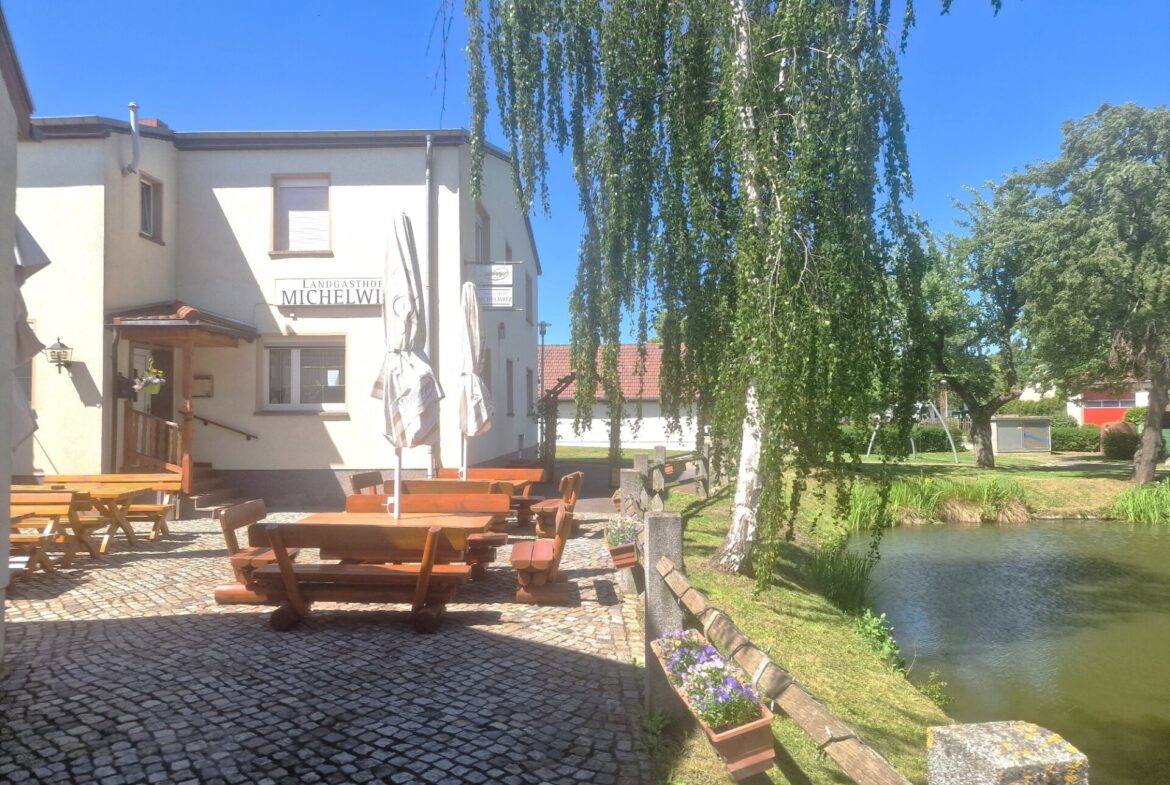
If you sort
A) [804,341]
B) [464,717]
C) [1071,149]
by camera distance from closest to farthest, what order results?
[464,717] < [804,341] < [1071,149]

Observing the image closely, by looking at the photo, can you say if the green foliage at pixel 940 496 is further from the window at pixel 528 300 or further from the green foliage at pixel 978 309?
the window at pixel 528 300

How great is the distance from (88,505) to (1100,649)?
11810 mm

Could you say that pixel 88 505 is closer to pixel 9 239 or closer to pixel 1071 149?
pixel 9 239

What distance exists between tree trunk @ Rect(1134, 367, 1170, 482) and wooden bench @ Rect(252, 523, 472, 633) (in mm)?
23027

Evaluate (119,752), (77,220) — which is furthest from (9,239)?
(77,220)

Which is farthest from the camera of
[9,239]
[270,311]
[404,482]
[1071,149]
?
[1071,149]

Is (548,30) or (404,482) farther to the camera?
(404,482)

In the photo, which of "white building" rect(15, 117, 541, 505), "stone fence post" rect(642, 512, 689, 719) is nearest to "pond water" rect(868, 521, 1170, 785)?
"stone fence post" rect(642, 512, 689, 719)

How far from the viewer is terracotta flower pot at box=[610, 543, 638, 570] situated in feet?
24.6

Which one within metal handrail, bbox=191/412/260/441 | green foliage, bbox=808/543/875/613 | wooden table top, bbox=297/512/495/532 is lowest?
green foliage, bbox=808/543/875/613

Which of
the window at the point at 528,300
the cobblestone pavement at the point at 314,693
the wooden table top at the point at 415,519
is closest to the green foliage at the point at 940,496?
the window at the point at 528,300

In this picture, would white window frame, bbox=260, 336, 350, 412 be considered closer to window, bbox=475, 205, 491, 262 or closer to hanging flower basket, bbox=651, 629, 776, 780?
window, bbox=475, 205, 491, 262

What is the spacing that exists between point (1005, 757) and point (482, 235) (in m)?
15.6

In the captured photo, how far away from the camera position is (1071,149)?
2203cm
